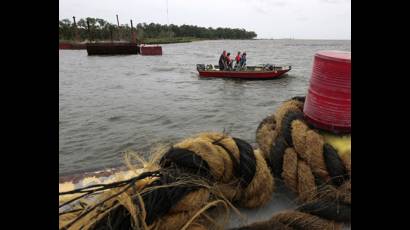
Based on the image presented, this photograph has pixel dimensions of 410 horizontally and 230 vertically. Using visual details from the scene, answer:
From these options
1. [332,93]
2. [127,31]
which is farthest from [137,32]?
[332,93]

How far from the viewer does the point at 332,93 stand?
2182mm

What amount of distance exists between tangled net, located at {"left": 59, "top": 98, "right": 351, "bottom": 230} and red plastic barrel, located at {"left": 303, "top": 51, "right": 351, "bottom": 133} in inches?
4.4

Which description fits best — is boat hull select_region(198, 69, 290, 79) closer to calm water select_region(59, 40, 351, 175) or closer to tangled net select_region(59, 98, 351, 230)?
calm water select_region(59, 40, 351, 175)

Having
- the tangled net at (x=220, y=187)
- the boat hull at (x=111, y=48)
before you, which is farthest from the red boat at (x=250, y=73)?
the boat hull at (x=111, y=48)

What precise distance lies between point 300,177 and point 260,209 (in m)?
0.35

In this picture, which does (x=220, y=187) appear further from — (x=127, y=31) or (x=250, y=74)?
(x=127, y=31)

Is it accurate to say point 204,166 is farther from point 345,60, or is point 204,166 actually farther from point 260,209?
point 345,60

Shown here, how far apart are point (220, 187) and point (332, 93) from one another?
1006mm

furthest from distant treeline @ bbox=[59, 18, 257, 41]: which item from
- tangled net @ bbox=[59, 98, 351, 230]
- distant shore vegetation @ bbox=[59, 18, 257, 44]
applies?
tangled net @ bbox=[59, 98, 351, 230]

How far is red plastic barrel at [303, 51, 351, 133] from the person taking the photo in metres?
2.11

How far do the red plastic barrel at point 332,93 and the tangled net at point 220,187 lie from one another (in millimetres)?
113
